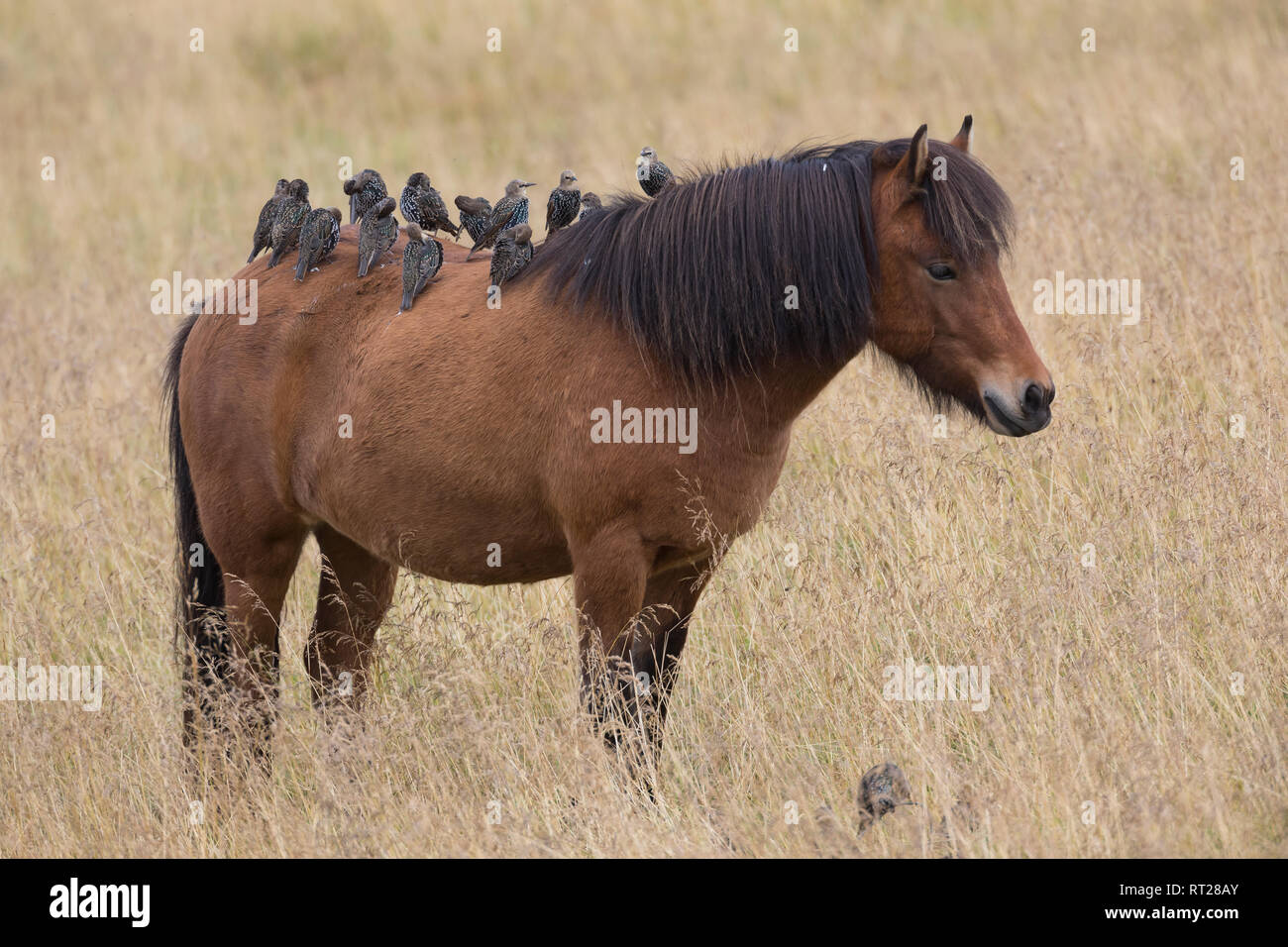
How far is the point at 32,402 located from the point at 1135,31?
10753 mm

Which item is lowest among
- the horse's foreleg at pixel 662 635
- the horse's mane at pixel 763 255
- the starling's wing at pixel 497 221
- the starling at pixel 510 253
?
the horse's foreleg at pixel 662 635

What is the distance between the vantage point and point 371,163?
558 inches

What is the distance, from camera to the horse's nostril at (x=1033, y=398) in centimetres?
389

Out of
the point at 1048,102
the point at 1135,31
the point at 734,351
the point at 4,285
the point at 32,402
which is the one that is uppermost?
the point at 1135,31

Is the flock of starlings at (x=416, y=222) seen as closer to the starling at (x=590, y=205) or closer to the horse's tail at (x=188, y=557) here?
the starling at (x=590, y=205)

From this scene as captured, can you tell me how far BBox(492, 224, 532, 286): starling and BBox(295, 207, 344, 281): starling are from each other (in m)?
0.86

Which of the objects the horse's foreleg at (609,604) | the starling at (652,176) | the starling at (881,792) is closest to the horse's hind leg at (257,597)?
the horse's foreleg at (609,604)

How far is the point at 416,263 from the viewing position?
4.86 metres

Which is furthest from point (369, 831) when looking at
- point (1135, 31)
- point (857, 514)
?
point (1135, 31)

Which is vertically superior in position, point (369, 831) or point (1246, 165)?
point (1246, 165)

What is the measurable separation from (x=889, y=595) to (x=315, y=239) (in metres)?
2.67

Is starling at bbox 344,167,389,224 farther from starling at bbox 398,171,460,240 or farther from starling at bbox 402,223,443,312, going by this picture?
starling at bbox 402,223,443,312

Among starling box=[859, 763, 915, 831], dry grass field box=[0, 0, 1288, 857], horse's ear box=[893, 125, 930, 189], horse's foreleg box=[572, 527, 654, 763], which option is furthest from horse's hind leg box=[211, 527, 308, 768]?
horse's ear box=[893, 125, 930, 189]
